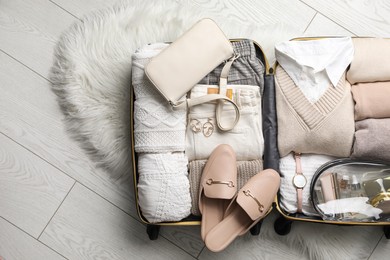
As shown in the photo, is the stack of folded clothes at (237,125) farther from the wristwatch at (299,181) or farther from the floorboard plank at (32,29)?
the floorboard plank at (32,29)

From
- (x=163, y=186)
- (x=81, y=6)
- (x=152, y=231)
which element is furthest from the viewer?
(x=81, y=6)

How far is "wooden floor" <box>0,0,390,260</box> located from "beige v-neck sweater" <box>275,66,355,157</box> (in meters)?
0.25

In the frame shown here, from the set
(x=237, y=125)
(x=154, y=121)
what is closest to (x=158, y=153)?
(x=154, y=121)

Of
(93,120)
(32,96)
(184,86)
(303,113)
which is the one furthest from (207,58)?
(32,96)

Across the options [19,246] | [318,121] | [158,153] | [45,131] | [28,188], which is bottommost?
[19,246]

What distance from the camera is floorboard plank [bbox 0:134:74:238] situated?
3.57 feet

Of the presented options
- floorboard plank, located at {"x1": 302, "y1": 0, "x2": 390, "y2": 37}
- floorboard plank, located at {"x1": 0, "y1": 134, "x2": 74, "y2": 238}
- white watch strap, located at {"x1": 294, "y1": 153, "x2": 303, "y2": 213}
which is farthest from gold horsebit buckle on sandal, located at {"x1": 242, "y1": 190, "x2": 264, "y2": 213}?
floorboard plank, located at {"x1": 302, "y1": 0, "x2": 390, "y2": 37}

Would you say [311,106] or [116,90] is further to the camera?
[116,90]

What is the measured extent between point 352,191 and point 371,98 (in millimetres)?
239

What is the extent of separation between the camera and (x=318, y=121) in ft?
3.13

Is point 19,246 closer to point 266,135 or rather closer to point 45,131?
point 45,131

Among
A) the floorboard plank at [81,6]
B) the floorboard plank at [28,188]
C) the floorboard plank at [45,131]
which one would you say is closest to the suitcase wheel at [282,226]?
the floorboard plank at [45,131]

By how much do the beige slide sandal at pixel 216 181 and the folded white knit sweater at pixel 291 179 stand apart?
0.13 metres

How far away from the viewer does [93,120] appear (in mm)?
1096
